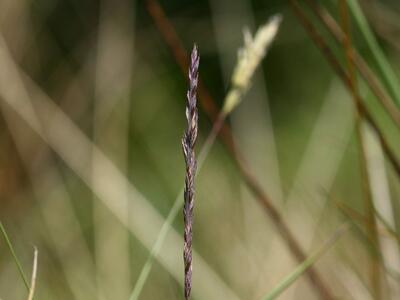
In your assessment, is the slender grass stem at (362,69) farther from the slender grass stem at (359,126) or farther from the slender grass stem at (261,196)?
the slender grass stem at (261,196)

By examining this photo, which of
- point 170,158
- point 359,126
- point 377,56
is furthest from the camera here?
point 170,158

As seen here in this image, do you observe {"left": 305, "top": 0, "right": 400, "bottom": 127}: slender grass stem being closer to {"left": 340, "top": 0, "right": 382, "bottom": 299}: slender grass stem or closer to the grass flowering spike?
{"left": 340, "top": 0, "right": 382, "bottom": 299}: slender grass stem

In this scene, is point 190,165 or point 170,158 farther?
point 170,158

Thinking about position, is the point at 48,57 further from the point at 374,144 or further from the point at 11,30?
the point at 374,144

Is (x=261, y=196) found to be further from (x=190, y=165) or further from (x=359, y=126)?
(x=190, y=165)

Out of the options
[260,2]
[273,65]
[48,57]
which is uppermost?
[48,57]

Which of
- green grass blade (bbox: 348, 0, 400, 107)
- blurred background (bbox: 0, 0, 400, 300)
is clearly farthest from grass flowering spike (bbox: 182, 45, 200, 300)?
blurred background (bbox: 0, 0, 400, 300)

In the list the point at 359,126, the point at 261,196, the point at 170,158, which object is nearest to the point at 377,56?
the point at 359,126

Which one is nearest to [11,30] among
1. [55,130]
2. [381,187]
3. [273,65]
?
[55,130]
